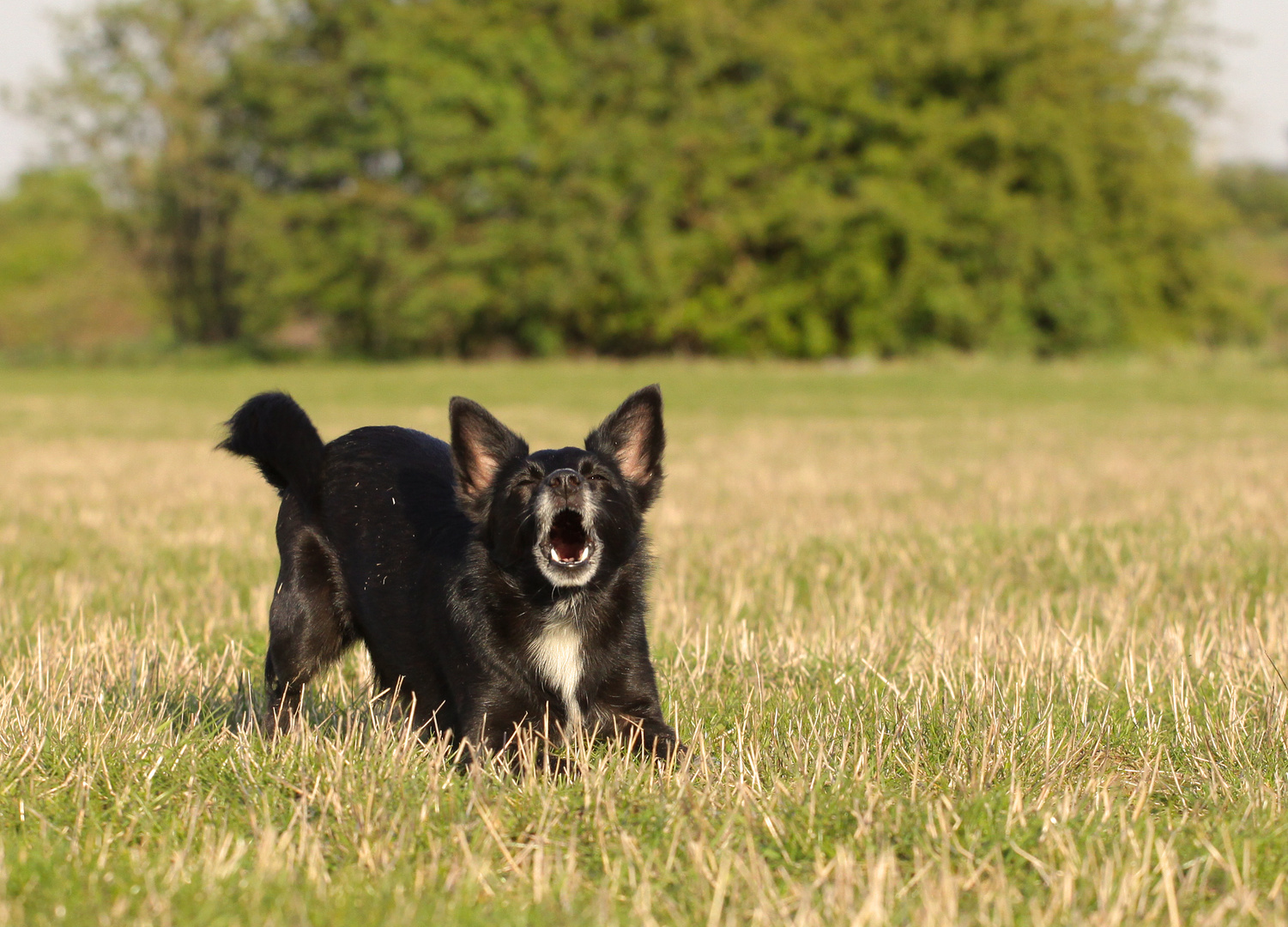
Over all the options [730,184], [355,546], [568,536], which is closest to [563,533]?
[568,536]

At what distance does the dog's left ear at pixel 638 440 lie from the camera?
149 inches

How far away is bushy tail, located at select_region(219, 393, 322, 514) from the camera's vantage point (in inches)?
174

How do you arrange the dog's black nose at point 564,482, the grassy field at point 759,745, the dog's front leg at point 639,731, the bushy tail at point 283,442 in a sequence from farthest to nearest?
the bushy tail at point 283,442
the dog's front leg at point 639,731
the dog's black nose at point 564,482
the grassy field at point 759,745

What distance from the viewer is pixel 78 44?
173 ft

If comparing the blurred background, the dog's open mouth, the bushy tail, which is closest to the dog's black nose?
the dog's open mouth

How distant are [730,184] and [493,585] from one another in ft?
139

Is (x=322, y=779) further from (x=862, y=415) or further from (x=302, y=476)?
(x=862, y=415)

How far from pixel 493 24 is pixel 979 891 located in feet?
157

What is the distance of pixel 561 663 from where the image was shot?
3637mm

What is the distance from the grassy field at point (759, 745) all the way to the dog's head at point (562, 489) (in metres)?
0.56

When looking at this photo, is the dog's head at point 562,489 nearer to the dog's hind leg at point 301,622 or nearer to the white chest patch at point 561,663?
the white chest patch at point 561,663

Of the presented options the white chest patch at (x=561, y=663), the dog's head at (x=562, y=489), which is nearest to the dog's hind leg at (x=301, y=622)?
the dog's head at (x=562, y=489)

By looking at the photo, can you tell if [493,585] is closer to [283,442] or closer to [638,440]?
[638,440]

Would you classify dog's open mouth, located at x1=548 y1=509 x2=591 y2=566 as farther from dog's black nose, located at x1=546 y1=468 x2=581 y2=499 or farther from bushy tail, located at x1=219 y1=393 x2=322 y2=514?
bushy tail, located at x1=219 y1=393 x2=322 y2=514
